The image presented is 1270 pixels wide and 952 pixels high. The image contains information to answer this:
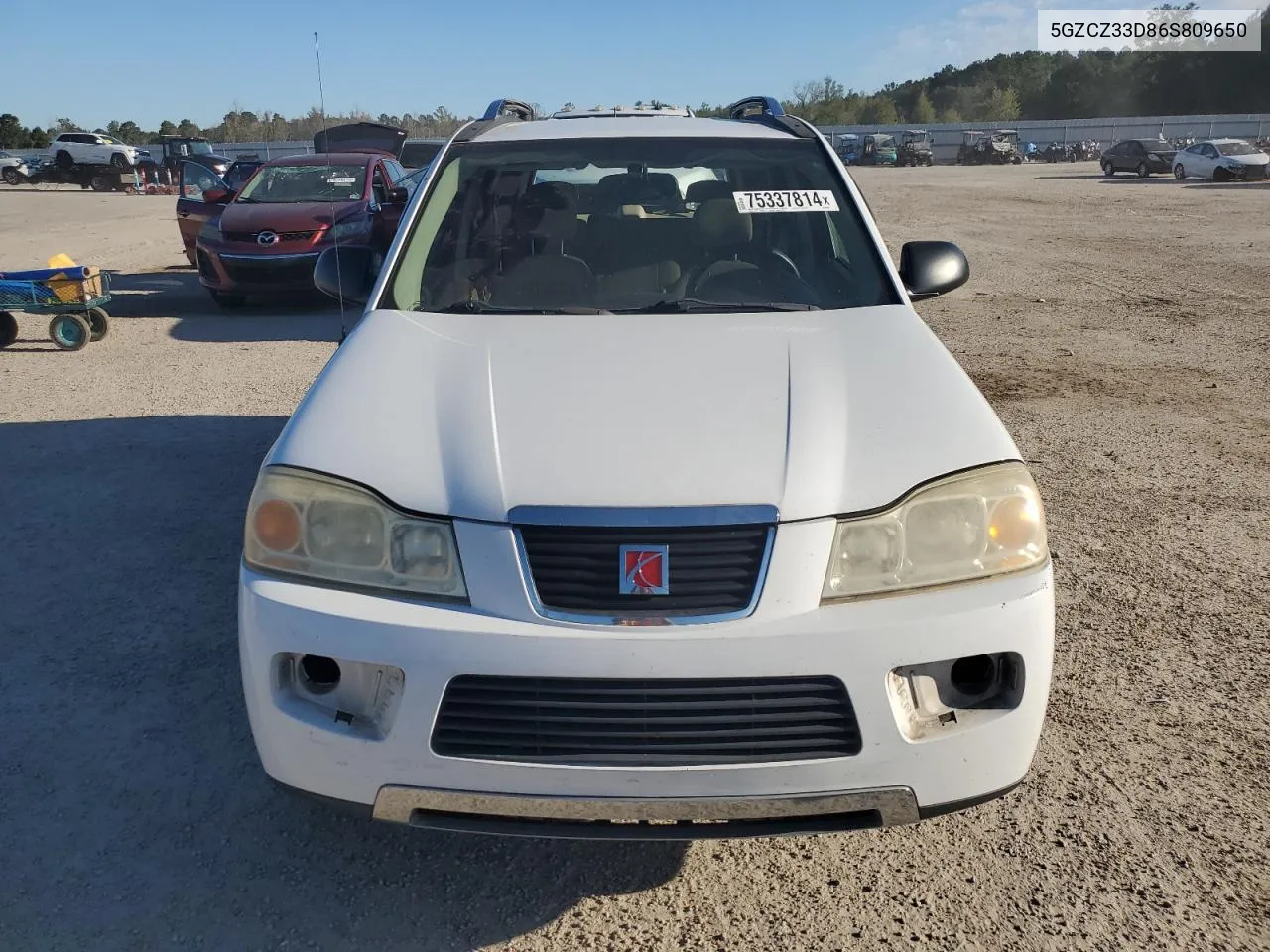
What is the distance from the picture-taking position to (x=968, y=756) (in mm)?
2227

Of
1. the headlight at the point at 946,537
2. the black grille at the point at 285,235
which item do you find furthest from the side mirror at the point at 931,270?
the black grille at the point at 285,235

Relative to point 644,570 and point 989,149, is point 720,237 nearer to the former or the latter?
point 644,570

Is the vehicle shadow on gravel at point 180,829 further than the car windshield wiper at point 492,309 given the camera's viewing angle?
No

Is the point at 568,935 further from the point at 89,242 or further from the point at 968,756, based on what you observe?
the point at 89,242

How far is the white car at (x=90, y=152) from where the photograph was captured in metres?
44.8

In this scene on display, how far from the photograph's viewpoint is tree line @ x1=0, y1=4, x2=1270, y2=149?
74312 mm

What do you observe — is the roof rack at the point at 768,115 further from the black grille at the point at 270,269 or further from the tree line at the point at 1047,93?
the tree line at the point at 1047,93

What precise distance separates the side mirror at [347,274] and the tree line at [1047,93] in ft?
200

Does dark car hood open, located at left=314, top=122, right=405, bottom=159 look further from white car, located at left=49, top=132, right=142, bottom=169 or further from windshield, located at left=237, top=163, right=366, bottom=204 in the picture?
white car, located at left=49, top=132, right=142, bottom=169

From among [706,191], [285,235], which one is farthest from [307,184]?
[706,191]

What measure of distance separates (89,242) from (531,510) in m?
19.4

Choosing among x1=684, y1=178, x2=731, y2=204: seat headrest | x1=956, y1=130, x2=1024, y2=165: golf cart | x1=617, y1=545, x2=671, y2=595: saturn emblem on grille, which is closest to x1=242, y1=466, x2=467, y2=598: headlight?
x1=617, y1=545, x2=671, y2=595: saturn emblem on grille

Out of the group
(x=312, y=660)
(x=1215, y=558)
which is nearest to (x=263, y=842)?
(x=312, y=660)

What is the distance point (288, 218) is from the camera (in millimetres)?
11117
